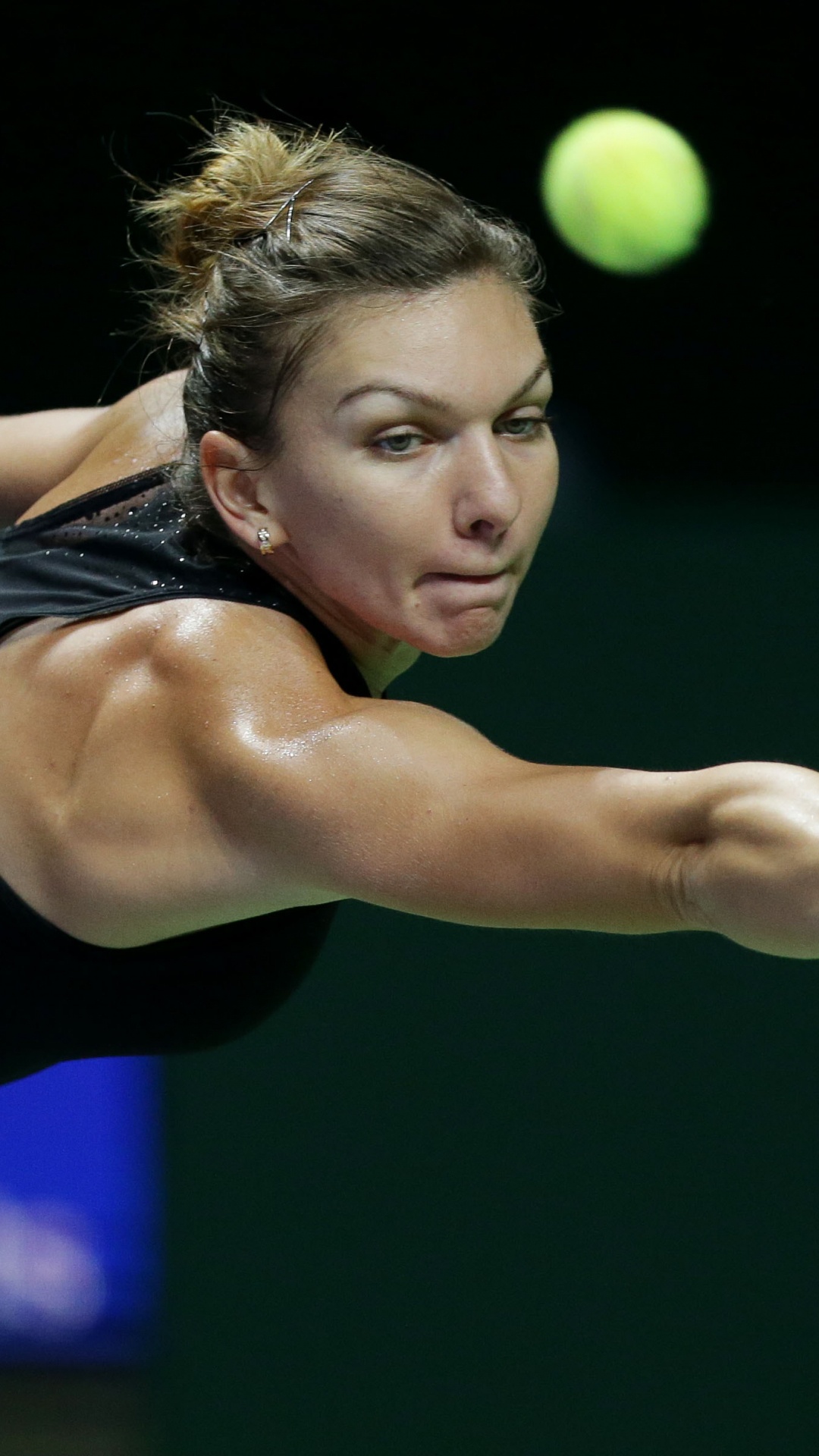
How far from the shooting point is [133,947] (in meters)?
0.88

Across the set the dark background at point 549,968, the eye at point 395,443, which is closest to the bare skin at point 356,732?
the eye at point 395,443

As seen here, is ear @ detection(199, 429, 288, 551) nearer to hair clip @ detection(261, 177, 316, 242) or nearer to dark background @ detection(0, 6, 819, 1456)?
hair clip @ detection(261, 177, 316, 242)

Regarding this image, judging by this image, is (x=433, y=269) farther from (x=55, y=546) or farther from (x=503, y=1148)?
(x=503, y=1148)

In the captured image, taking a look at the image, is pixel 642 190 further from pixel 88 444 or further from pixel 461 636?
pixel 461 636

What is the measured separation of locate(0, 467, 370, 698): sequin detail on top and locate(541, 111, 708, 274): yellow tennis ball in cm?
99

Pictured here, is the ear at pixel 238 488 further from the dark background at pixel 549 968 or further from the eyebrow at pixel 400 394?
the dark background at pixel 549 968

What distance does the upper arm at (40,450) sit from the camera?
3.59 feet

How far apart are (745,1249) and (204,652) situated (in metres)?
1.24

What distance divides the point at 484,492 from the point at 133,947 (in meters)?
0.30

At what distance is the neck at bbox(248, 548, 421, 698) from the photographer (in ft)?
2.66

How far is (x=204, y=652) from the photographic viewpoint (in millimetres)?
741

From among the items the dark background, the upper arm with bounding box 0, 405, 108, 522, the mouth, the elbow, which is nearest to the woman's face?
the mouth

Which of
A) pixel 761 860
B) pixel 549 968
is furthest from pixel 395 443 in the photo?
pixel 549 968

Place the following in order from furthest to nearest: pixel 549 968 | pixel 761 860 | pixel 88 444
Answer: pixel 549 968, pixel 88 444, pixel 761 860
